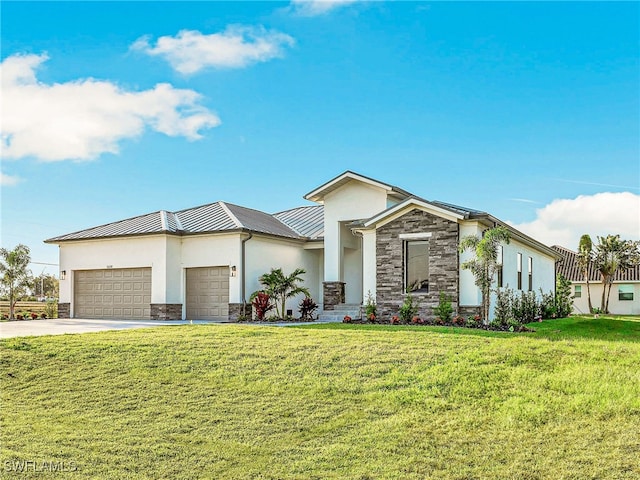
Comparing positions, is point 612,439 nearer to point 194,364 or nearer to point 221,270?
point 194,364

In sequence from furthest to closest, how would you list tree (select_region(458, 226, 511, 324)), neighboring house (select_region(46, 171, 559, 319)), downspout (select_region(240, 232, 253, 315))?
downspout (select_region(240, 232, 253, 315))
neighboring house (select_region(46, 171, 559, 319))
tree (select_region(458, 226, 511, 324))

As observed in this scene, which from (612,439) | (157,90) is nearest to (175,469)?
(612,439)

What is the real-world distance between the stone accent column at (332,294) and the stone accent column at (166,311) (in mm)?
5876

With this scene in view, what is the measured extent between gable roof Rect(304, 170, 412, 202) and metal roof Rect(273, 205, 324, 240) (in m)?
2.40

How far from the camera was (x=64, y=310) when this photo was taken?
82.9 ft

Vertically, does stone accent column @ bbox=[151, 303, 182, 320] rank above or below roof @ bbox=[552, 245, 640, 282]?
below

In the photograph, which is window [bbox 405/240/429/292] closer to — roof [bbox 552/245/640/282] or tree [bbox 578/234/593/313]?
tree [bbox 578/234/593/313]

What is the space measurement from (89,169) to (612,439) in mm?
19235

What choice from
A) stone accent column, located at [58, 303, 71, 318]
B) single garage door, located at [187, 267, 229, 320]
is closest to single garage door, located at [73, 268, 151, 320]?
stone accent column, located at [58, 303, 71, 318]

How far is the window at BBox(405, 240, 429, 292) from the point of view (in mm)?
19641

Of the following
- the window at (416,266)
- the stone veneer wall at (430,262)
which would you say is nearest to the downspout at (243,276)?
the stone veneer wall at (430,262)

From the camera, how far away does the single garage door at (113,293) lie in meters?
23.5

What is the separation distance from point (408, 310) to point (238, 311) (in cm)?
668

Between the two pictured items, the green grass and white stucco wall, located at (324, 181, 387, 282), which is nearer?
the green grass
